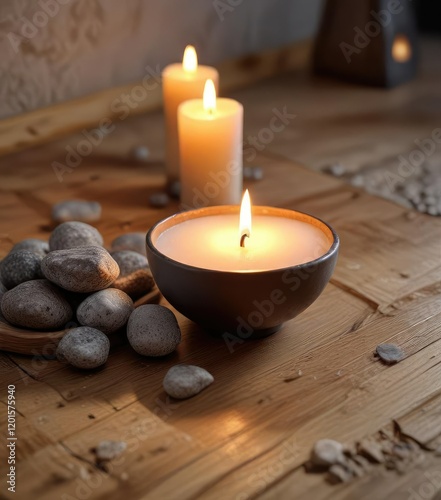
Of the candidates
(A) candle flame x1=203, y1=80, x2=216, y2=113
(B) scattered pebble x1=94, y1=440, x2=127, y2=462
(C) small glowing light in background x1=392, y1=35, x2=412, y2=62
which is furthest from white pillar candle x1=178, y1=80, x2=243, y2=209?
(C) small glowing light in background x1=392, y1=35, x2=412, y2=62

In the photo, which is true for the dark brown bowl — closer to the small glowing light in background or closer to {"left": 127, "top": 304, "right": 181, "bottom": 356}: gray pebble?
{"left": 127, "top": 304, "right": 181, "bottom": 356}: gray pebble

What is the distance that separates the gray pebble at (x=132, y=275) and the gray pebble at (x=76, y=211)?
23 centimetres

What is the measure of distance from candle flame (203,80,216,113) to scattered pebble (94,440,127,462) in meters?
0.56

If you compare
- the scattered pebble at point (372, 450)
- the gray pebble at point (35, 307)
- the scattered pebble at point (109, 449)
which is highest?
the gray pebble at point (35, 307)

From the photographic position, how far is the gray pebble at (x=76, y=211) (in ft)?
3.59

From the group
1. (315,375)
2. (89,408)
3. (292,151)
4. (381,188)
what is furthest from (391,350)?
(292,151)

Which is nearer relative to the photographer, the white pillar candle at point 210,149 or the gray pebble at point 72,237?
the gray pebble at point 72,237

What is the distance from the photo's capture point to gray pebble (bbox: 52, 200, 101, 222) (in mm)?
1093

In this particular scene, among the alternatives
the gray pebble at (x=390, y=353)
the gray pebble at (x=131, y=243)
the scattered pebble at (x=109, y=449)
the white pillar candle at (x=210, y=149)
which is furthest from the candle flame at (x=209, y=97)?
the scattered pebble at (x=109, y=449)

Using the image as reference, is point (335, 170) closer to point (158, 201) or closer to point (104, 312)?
point (158, 201)

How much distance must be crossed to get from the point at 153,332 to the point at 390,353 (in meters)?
0.24

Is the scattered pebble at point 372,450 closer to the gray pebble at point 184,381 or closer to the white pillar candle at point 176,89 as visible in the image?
the gray pebble at point 184,381

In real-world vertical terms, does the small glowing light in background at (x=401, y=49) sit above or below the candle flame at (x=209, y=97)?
below

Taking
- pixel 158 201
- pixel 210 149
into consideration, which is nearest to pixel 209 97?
pixel 210 149
